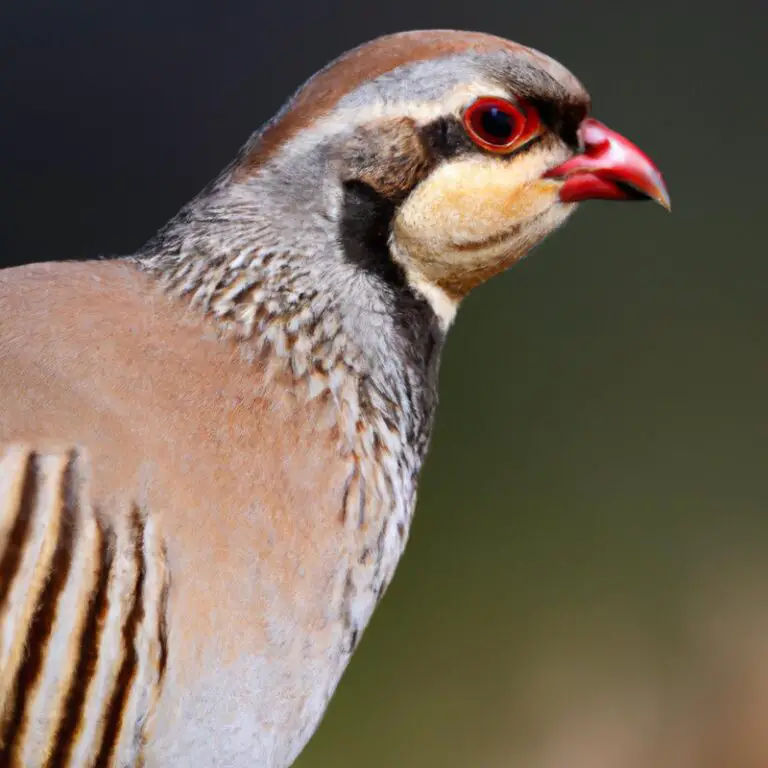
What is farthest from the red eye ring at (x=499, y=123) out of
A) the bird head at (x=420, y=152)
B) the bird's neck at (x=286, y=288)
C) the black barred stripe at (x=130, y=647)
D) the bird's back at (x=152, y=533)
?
the black barred stripe at (x=130, y=647)

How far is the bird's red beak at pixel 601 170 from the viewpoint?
83 cm

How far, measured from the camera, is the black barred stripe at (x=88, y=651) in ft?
2.20

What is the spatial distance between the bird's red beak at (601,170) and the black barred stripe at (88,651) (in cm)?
45

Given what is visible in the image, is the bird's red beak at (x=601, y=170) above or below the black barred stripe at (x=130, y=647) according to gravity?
above

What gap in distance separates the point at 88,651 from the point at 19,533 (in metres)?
0.09

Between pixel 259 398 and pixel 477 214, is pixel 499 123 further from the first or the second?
pixel 259 398

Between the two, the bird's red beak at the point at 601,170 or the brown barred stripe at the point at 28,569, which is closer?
the brown barred stripe at the point at 28,569

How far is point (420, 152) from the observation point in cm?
77

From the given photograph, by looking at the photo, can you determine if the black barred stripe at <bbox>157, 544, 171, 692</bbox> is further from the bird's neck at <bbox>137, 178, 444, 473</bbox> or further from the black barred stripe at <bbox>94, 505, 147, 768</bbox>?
the bird's neck at <bbox>137, 178, 444, 473</bbox>

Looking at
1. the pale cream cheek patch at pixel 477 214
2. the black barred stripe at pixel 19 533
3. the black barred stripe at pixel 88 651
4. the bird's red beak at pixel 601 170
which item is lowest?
the black barred stripe at pixel 88 651

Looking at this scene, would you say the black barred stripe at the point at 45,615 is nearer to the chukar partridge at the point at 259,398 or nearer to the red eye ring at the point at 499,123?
the chukar partridge at the point at 259,398

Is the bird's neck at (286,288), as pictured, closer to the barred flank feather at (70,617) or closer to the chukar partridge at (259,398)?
the chukar partridge at (259,398)

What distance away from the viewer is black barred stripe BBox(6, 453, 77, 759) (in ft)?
2.16

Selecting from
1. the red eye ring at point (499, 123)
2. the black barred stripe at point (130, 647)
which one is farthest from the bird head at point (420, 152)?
the black barred stripe at point (130, 647)
